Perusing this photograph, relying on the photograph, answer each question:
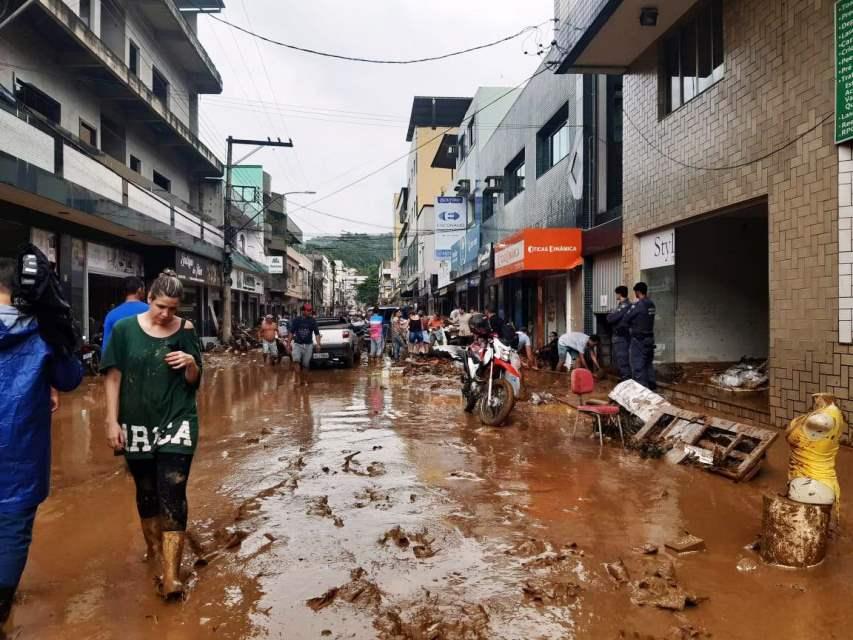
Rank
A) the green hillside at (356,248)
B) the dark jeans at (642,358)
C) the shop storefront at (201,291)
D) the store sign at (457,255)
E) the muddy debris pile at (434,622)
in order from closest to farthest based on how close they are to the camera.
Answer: the muddy debris pile at (434,622) → the dark jeans at (642,358) → the shop storefront at (201,291) → the store sign at (457,255) → the green hillside at (356,248)

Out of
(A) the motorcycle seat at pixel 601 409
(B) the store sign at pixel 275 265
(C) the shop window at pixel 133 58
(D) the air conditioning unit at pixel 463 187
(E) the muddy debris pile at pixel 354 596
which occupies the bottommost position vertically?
(E) the muddy debris pile at pixel 354 596

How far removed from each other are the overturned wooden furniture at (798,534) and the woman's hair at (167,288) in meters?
3.77

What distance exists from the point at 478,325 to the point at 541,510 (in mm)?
4073

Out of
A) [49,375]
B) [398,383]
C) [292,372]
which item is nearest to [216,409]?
[398,383]

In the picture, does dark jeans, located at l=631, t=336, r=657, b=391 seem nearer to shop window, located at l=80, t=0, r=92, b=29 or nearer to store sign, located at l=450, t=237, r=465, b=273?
shop window, located at l=80, t=0, r=92, b=29

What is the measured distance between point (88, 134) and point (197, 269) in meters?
6.73

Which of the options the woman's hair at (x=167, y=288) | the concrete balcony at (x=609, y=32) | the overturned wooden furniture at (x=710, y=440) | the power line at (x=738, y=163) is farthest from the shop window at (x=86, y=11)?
the overturned wooden furniture at (x=710, y=440)

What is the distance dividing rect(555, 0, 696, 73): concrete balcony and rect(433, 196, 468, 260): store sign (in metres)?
19.9

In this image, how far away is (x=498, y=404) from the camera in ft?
28.0

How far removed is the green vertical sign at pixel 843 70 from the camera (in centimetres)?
649

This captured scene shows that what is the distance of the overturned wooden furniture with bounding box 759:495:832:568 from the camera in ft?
12.1

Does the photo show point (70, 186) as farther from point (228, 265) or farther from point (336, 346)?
point (228, 265)

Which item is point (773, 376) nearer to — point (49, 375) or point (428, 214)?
point (49, 375)

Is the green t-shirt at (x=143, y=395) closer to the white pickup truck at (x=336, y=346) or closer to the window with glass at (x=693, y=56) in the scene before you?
the window with glass at (x=693, y=56)
